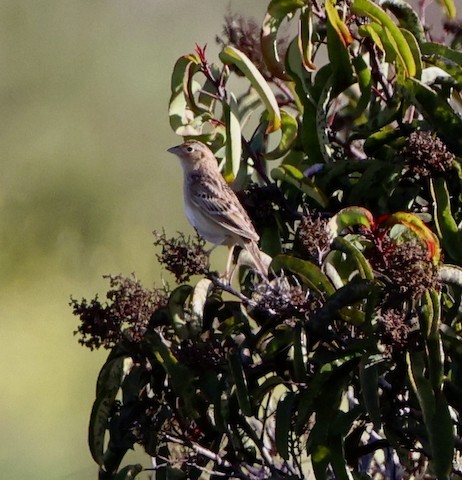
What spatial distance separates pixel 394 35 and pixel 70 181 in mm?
4043

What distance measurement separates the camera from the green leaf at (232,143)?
9.71ft

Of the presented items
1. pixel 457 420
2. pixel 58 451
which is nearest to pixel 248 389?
pixel 457 420

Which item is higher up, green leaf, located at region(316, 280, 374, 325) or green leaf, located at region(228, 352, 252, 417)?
green leaf, located at region(316, 280, 374, 325)

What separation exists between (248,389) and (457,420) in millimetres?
408

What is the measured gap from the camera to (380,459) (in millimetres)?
3445

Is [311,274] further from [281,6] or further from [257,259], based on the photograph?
[281,6]

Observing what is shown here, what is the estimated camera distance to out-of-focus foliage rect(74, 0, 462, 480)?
246 cm

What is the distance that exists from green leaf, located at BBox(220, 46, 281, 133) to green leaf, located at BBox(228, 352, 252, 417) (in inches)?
24.5

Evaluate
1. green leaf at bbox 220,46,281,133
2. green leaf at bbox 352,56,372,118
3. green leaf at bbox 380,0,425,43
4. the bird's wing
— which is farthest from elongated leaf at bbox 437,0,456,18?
the bird's wing

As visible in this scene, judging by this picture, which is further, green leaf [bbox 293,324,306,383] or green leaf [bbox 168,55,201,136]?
green leaf [bbox 168,55,201,136]

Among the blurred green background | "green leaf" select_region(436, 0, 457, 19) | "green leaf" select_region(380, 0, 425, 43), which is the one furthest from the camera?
the blurred green background

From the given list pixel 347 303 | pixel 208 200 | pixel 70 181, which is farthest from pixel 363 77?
pixel 70 181

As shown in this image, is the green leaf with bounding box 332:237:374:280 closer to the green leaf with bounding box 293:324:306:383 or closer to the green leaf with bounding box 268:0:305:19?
the green leaf with bounding box 293:324:306:383

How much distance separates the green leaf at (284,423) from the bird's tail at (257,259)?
0.97 ft
